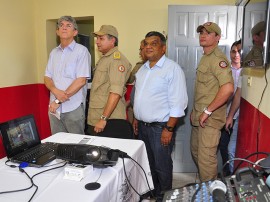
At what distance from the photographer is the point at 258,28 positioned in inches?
55.4

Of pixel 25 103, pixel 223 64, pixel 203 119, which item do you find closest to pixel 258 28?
pixel 223 64

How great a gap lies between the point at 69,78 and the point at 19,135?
3.02 feet

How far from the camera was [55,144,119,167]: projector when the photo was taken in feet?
3.63

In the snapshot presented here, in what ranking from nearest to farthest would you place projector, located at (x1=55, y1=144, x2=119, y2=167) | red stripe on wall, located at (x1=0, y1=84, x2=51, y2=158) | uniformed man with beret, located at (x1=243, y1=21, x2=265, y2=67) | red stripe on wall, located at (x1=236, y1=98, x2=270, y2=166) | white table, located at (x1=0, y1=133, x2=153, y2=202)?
white table, located at (x1=0, y1=133, x2=153, y2=202), projector, located at (x1=55, y1=144, x2=119, y2=167), uniformed man with beret, located at (x1=243, y1=21, x2=265, y2=67), red stripe on wall, located at (x1=236, y1=98, x2=270, y2=166), red stripe on wall, located at (x1=0, y1=84, x2=51, y2=158)

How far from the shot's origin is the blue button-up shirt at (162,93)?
1.91 meters

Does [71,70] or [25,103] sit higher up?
[71,70]

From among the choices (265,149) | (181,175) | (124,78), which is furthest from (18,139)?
(181,175)

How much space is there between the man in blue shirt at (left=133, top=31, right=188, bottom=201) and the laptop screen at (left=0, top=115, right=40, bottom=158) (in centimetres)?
86

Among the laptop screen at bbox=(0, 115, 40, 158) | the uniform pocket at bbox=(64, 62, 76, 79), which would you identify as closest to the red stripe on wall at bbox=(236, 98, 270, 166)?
the laptop screen at bbox=(0, 115, 40, 158)

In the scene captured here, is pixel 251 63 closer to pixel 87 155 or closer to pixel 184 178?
A: pixel 87 155

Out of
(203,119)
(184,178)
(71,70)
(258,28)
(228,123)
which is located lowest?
(184,178)

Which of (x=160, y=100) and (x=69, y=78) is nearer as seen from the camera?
(x=160, y=100)

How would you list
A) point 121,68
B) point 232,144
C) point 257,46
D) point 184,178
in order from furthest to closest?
point 184,178
point 232,144
point 121,68
point 257,46

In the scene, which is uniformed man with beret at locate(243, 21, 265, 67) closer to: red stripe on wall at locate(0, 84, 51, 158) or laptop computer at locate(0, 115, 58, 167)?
laptop computer at locate(0, 115, 58, 167)
